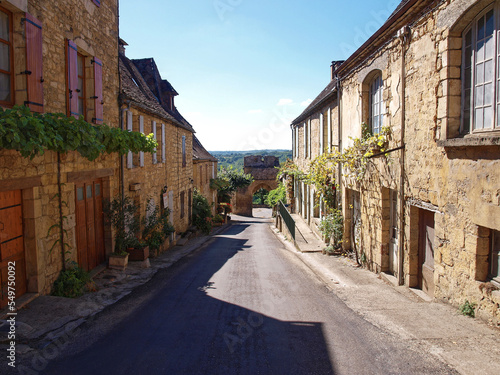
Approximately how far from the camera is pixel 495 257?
4566mm

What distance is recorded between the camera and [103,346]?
4109 millimetres

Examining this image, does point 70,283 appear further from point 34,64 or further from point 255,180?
point 255,180

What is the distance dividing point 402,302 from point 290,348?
258 centimetres

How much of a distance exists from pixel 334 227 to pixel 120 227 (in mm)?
5888

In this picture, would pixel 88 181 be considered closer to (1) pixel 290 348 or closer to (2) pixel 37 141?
(2) pixel 37 141

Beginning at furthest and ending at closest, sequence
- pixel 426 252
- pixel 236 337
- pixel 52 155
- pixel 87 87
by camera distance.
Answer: pixel 87 87 < pixel 426 252 < pixel 52 155 < pixel 236 337

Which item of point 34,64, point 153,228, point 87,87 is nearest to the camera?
point 34,64

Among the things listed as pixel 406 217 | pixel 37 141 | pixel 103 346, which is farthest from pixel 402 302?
pixel 37 141

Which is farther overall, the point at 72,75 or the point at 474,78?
the point at 72,75

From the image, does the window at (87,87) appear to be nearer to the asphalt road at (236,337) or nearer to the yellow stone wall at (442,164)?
the asphalt road at (236,337)

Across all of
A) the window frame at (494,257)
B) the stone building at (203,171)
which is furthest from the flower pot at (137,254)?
the stone building at (203,171)

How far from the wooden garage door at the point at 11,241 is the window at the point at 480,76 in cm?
639

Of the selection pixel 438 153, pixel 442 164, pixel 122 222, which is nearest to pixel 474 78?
pixel 438 153

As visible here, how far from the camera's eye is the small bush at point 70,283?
5.68 meters
